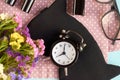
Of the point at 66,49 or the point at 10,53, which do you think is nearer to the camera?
the point at 10,53

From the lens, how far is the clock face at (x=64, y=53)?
131 cm

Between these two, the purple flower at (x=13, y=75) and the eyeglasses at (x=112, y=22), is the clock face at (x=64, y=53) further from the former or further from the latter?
the purple flower at (x=13, y=75)

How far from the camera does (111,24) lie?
1.37m

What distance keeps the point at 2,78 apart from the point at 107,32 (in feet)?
1.79

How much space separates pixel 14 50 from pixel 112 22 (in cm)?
47

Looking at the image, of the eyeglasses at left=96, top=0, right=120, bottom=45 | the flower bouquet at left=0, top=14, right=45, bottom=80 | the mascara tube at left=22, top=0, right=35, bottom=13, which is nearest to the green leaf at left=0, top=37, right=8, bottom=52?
the flower bouquet at left=0, top=14, right=45, bottom=80

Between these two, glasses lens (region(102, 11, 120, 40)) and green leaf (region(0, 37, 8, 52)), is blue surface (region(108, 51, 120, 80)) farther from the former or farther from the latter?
green leaf (region(0, 37, 8, 52))

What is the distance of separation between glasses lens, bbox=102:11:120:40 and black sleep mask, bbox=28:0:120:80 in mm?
73

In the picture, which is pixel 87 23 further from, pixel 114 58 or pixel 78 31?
pixel 114 58

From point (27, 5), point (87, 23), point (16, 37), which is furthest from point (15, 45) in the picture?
point (87, 23)

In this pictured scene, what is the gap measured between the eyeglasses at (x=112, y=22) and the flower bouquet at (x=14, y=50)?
13.9 inches

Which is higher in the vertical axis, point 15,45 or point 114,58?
point 15,45

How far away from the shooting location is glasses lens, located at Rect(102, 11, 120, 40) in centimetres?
135

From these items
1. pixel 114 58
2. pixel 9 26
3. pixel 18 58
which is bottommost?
pixel 114 58
